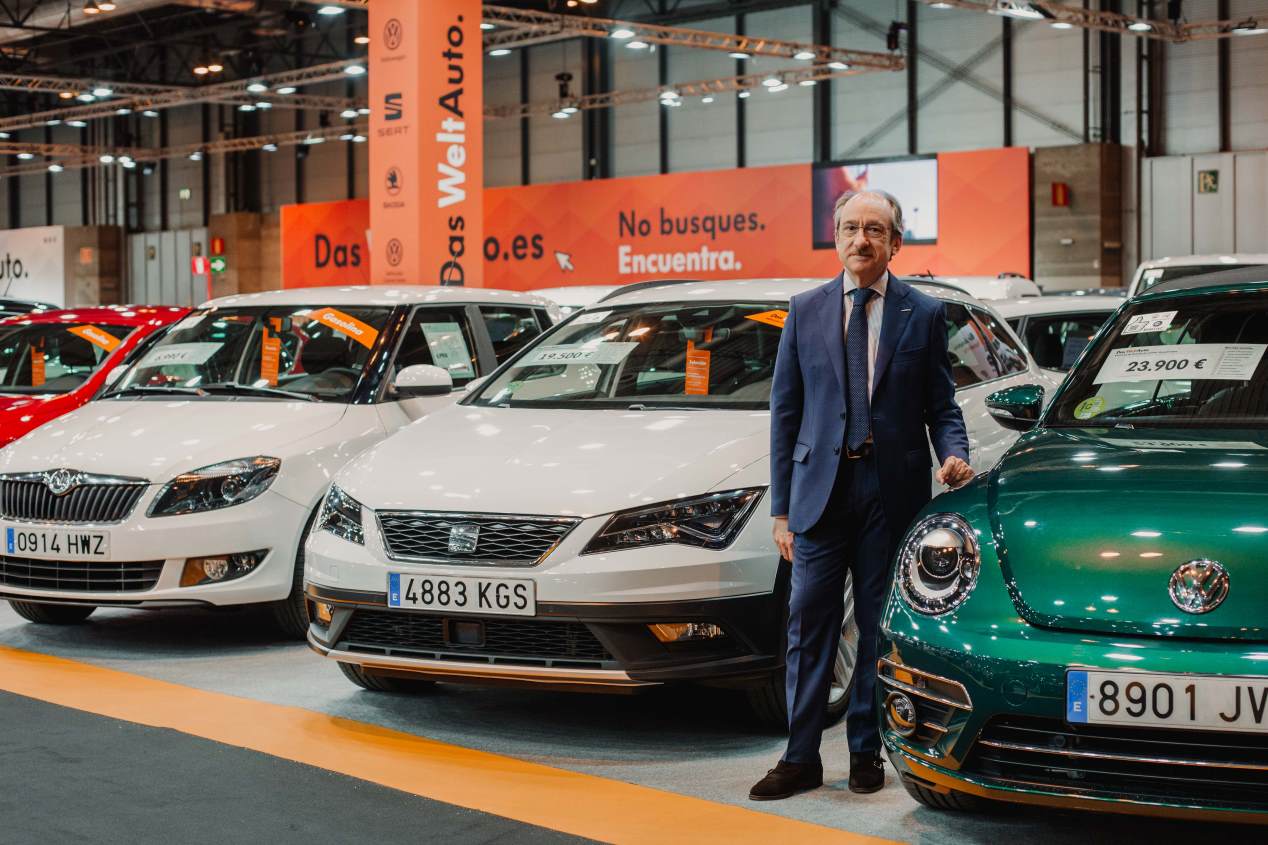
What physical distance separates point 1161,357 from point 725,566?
1365 mm

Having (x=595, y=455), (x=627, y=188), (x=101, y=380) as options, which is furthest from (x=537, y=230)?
(x=595, y=455)

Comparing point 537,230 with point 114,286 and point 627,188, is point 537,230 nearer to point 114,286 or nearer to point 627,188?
point 627,188

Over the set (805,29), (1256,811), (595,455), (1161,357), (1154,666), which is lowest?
(1256,811)

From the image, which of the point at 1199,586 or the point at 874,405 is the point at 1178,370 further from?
the point at 1199,586

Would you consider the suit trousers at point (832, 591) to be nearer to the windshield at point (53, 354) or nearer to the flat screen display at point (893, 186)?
the windshield at point (53, 354)

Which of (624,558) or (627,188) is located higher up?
(627,188)

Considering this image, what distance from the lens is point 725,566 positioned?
4.49 metres

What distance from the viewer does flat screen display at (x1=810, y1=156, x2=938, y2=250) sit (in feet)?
76.9

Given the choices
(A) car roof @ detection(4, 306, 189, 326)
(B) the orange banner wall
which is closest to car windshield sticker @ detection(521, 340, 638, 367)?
(A) car roof @ detection(4, 306, 189, 326)

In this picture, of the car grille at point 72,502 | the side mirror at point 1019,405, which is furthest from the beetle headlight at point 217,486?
the side mirror at point 1019,405

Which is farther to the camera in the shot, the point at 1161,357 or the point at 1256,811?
the point at 1161,357

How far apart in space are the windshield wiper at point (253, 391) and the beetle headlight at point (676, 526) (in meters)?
2.59

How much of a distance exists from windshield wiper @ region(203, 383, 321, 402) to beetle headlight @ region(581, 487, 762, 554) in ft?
8.51

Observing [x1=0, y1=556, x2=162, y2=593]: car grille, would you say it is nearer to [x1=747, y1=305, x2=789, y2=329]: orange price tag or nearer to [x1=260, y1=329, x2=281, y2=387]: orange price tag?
[x1=260, y1=329, x2=281, y2=387]: orange price tag
